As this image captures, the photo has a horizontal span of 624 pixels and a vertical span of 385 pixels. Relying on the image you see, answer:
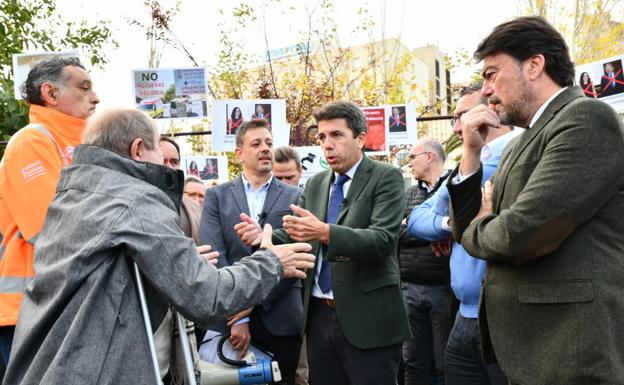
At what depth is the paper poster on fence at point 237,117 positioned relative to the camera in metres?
5.93

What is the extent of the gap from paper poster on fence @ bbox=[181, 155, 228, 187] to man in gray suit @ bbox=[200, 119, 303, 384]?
2.35m

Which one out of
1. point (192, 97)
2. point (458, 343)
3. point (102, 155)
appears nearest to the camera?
point (102, 155)

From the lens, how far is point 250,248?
4.04 metres

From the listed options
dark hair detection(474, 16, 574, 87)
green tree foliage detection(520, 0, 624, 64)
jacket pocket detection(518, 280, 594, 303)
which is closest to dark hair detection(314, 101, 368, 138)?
dark hair detection(474, 16, 574, 87)

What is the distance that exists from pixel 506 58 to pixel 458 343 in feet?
5.05

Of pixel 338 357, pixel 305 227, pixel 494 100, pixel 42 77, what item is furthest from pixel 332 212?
pixel 42 77

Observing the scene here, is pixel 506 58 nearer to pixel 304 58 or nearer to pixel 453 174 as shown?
pixel 453 174

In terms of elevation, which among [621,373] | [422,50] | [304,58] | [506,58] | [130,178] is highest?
[422,50]

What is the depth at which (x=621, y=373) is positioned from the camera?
6.33 feet

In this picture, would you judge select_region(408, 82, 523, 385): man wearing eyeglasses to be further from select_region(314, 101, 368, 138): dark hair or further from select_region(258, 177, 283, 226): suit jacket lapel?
select_region(258, 177, 283, 226): suit jacket lapel

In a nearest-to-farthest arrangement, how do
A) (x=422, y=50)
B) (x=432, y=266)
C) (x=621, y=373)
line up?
(x=621, y=373) < (x=432, y=266) < (x=422, y=50)

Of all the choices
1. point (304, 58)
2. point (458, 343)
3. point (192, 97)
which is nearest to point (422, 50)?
point (304, 58)

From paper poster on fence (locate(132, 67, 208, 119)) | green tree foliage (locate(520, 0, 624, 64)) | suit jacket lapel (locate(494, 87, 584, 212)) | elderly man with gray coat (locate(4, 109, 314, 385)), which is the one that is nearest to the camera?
elderly man with gray coat (locate(4, 109, 314, 385))

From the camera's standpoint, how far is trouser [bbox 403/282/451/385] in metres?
4.64
